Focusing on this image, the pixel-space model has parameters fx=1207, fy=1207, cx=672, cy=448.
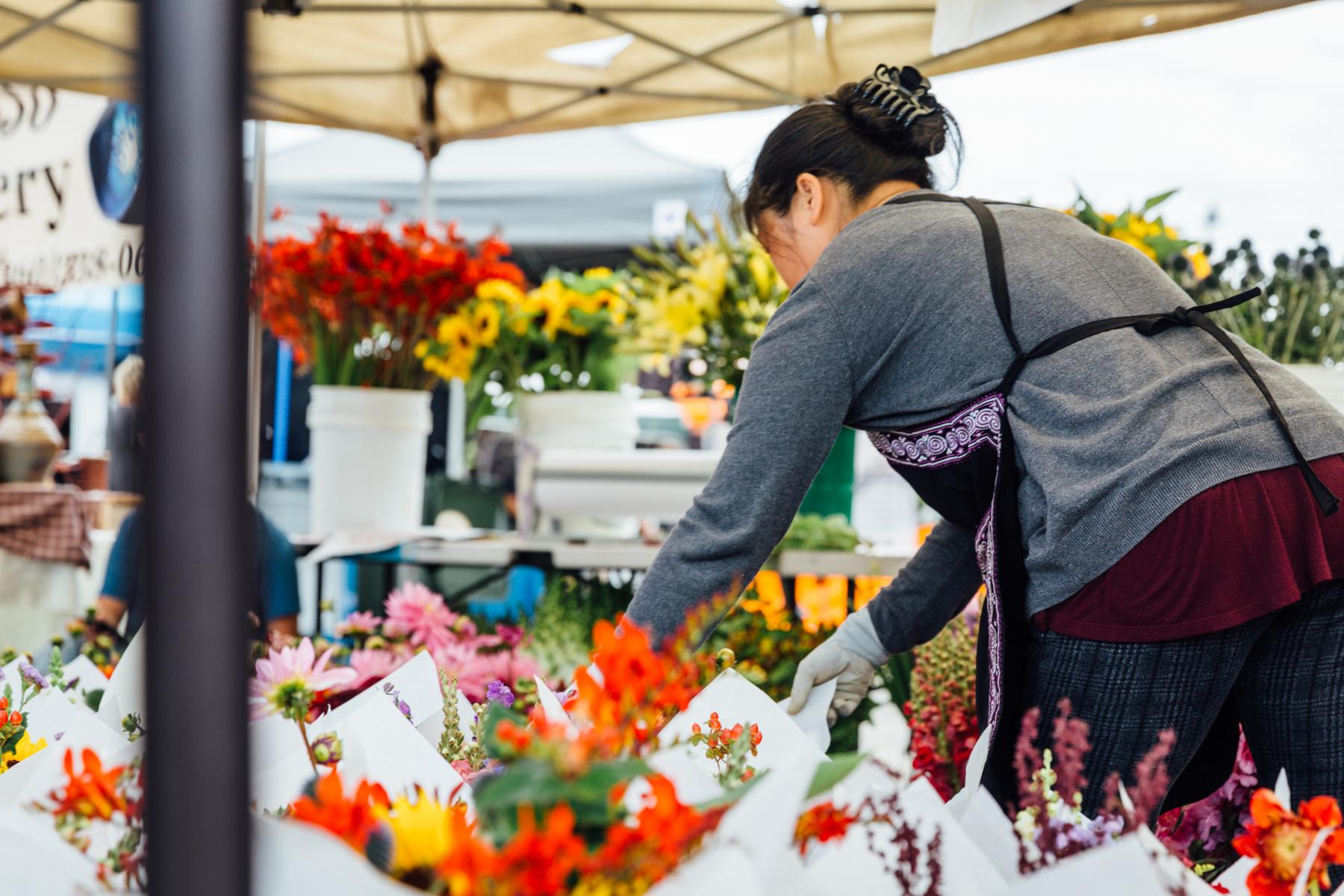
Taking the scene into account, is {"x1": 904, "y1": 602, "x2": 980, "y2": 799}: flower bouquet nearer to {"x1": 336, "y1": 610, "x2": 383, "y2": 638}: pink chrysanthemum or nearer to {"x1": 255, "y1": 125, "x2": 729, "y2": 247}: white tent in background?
{"x1": 336, "y1": 610, "x2": 383, "y2": 638}: pink chrysanthemum

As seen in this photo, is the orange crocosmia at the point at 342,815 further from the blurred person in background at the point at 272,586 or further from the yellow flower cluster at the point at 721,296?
the yellow flower cluster at the point at 721,296

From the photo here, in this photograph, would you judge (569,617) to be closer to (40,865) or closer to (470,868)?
(40,865)

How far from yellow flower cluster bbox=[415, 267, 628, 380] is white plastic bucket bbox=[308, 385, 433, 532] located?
11cm

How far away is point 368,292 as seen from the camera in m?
2.57

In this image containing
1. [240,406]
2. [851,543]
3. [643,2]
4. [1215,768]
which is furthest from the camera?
[643,2]

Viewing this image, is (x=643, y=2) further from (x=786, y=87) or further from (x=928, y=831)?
(x=928, y=831)

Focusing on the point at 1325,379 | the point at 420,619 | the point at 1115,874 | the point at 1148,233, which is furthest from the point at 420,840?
the point at 1148,233

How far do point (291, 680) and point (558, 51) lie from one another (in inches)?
110

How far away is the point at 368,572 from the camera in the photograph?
123 inches

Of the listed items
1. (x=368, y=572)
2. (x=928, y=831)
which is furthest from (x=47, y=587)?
(x=928, y=831)

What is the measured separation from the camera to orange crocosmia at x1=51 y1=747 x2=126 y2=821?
562 millimetres

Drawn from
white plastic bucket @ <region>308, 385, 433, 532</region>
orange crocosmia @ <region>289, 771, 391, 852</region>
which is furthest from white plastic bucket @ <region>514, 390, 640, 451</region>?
orange crocosmia @ <region>289, 771, 391, 852</region>

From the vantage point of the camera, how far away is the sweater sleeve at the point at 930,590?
1.48m

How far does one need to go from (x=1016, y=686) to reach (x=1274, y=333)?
4.17 ft
